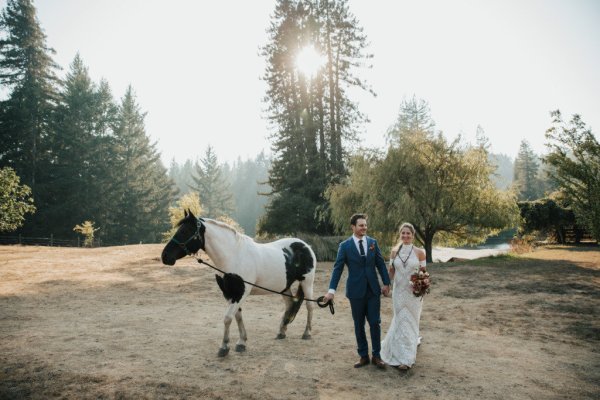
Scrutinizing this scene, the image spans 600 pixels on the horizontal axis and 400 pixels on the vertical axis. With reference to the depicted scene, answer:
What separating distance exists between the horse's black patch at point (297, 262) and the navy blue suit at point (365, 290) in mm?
1565

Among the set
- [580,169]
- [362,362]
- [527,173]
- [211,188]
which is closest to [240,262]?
[362,362]

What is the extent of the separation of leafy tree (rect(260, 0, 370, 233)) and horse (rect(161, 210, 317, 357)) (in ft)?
50.6

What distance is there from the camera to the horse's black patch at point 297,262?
652 centimetres

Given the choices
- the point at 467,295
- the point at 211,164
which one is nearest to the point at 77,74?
the point at 211,164

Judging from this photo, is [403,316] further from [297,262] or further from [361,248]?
[297,262]

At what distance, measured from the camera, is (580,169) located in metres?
10.7

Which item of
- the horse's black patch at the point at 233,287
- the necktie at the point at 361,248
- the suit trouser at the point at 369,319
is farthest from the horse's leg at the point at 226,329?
the necktie at the point at 361,248

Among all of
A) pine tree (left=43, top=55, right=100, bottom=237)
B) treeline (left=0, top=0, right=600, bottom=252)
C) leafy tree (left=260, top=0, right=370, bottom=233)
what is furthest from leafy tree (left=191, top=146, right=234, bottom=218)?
leafy tree (left=260, top=0, right=370, bottom=233)

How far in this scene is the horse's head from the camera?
5520mm

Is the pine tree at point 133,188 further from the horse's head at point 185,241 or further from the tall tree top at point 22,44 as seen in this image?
the horse's head at point 185,241

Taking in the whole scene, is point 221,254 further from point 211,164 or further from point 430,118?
point 211,164

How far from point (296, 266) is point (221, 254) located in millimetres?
1636

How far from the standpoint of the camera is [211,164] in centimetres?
7206

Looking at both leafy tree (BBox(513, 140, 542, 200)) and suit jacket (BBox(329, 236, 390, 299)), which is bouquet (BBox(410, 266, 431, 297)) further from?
leafy tree (BBox(513, 140, 542, 200))
